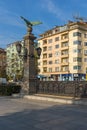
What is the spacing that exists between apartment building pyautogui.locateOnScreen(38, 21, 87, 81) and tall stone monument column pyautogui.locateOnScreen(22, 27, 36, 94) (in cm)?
5166

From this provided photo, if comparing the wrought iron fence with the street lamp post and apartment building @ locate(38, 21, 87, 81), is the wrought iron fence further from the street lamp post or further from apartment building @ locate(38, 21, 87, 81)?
apartment building @ locate(38, 21, 87, 81)

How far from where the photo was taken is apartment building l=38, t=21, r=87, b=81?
8188cm

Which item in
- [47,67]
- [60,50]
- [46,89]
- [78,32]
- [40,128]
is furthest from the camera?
[47,67]

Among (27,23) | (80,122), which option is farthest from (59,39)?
(80,122)

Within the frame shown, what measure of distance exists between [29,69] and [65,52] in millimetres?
63054

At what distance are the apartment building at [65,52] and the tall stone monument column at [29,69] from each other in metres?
51.7

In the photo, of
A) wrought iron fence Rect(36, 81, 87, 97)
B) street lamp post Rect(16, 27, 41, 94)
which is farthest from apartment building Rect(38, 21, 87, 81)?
wrought iron fence Rect(36, 81, 87, 97)

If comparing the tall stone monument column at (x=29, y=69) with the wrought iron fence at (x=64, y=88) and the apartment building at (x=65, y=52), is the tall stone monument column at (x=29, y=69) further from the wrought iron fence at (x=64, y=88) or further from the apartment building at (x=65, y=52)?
the apartment building at (x=65, y=52)

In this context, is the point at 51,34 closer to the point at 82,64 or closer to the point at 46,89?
the point at 82,64

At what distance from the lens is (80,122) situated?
34.3 ft

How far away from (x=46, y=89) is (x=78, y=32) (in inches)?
2378

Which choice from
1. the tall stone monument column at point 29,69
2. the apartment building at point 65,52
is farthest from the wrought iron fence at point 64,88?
the apartment building at point 65,52

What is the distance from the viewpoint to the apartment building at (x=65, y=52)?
81.9 meters

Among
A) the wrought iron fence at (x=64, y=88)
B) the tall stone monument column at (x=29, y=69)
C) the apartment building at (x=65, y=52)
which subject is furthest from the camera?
the apartment building at (x=65, y=52)
